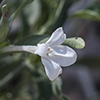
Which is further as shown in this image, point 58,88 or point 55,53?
point 58,88

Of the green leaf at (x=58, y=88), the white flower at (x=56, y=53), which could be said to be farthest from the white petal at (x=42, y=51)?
the green leaf at (x=58, y=88)

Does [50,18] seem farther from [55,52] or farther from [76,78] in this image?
[76,78]

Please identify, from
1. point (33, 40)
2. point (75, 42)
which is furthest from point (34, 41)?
point (75, 42)

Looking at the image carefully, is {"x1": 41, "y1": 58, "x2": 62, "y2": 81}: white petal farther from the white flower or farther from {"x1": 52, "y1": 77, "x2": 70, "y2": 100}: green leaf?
{"x1": 52, "y1": 77, "x2": 70, "y2": 100}: green leaf

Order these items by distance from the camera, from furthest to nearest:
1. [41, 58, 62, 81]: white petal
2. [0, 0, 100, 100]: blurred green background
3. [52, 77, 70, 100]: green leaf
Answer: [0, 0, 100, 100]: blurred green background, [52, 77, 70, 100]: green leaf, [41, 58, 62, 81]: white petal

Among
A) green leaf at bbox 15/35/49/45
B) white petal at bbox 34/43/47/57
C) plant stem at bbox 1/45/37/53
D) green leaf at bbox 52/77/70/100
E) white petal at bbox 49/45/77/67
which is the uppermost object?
white petal at bbox 34/43/47/57

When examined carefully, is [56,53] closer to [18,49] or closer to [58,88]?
[18,49]

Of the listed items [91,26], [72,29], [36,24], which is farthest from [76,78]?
[36,24]

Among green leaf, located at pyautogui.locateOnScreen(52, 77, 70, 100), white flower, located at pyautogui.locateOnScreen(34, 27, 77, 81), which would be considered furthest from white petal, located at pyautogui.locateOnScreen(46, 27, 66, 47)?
green leaf, located at pyautogui.locateOnScreen(52, 77, 70, 100)
